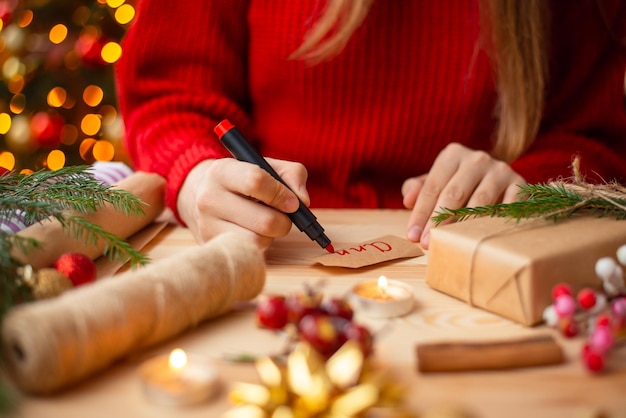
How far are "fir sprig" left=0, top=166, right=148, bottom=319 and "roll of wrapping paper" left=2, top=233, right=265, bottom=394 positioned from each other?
5cm

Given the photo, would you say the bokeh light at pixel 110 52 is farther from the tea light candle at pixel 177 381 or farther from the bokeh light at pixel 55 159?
the tea light candle at pixel 177 381

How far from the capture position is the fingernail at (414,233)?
786mm

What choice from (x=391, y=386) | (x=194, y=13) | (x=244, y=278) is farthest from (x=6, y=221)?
(x=194, y=13)

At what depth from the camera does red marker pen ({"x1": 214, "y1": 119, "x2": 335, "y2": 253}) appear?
0.73 m

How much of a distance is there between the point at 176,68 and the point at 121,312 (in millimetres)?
678

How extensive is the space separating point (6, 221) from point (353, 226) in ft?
1.39


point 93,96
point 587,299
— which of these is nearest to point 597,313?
point 587,299

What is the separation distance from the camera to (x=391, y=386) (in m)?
0.44

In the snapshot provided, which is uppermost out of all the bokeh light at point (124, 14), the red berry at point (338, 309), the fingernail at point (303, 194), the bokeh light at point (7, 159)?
the bokeh light at point (124, 14)

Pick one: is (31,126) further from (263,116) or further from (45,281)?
(45,281)

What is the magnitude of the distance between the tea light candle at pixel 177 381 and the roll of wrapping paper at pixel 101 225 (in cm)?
20

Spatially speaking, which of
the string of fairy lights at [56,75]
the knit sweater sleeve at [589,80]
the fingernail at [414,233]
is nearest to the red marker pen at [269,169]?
the fingernail at [414,233]

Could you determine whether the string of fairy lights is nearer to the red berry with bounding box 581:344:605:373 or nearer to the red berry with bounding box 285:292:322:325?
the red berry with bounding box 285:292:322:325

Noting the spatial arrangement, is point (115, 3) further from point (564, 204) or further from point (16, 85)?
point (564, 204)
